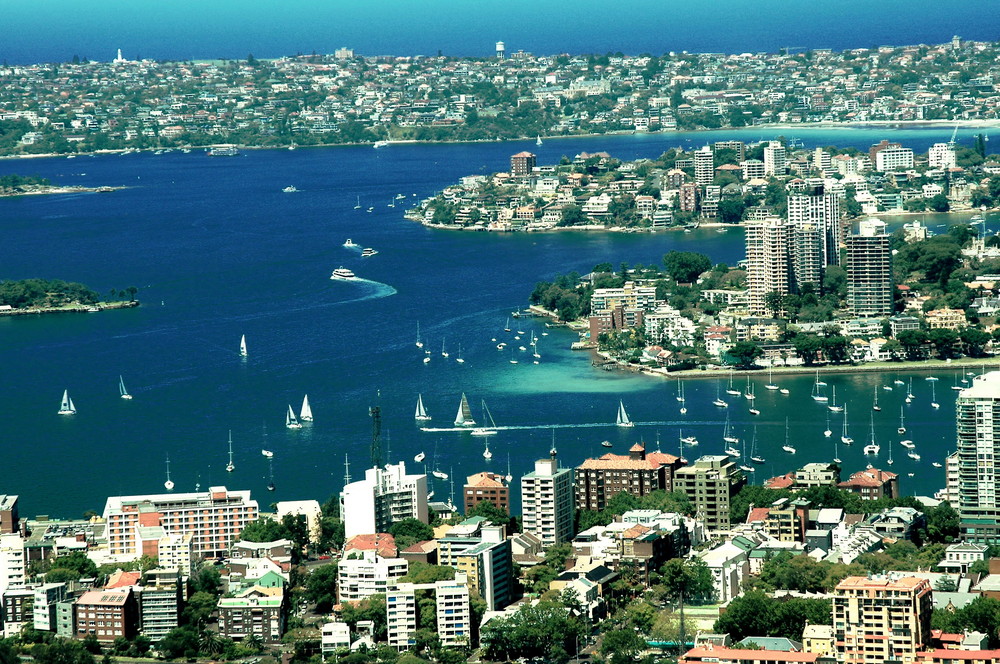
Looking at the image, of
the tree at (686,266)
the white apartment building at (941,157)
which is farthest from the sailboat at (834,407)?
the white apartment building at (941,157)

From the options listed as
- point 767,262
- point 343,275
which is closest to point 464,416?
point 767,262

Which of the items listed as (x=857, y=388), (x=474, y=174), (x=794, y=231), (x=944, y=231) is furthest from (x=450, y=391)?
(x=474, y=174)

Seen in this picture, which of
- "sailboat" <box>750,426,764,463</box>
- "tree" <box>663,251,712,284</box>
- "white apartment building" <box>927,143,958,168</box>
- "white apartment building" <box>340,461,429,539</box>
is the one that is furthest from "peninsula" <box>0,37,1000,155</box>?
"white apartment building" <box>340,461,429,539</box>

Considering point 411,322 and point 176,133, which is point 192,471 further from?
point 176,133

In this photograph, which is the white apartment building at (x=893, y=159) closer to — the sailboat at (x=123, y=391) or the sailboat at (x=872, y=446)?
the sailboat at (x=123, y=391)

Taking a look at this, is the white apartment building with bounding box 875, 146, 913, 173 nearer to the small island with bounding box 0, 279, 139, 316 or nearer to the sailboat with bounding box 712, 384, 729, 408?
the small island with bounding box 0, 279, 139, 316

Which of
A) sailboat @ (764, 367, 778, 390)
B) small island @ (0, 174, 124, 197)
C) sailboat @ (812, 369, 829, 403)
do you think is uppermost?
sailboat @ (812, 369, 829, 403)

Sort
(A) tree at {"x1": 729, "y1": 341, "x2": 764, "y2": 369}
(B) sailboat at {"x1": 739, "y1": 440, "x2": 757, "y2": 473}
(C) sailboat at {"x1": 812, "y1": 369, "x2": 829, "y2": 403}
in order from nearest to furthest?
(B) sailboat at {"x1": 739, "y1": 440, "x2": 757, "y2": 473} < (C) sailboat at {"x1": 812, "y1": 369, "x2": 829, "y2": 403} < (A) tree at {"x1": 729, "y1": 341, "x2": 764, "y2": 369}
